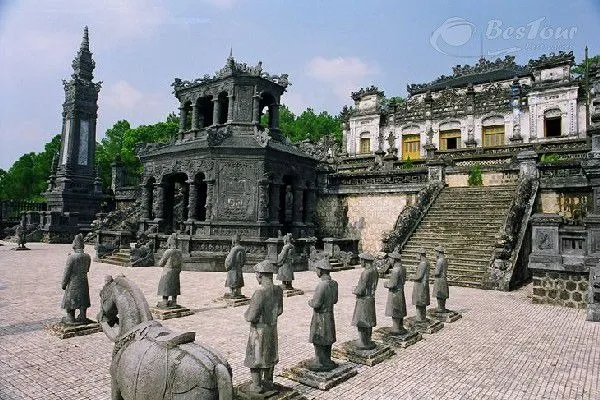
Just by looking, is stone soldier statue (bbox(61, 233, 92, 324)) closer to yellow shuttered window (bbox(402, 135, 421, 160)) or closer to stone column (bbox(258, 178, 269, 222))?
stone column (bbox(258, 178, 269, 222))

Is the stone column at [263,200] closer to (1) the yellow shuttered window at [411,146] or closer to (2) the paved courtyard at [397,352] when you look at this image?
(2) the paved courtyard at [397,352]

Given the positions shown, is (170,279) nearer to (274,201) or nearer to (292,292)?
(292,292)

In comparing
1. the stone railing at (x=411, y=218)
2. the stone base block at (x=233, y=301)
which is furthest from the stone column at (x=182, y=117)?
the stone base block at (x=233, y=301)

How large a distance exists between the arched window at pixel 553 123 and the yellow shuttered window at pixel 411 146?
32.1 ft

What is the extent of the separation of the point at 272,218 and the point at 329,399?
14329 mm

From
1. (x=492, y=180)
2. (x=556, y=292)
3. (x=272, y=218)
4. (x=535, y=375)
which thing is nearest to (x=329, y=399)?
(x=535, y=375)

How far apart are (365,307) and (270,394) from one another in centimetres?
230

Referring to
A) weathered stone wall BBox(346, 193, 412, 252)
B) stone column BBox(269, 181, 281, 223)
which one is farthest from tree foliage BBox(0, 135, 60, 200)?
weathered stone wall BBox(346, 193, 412, 252)

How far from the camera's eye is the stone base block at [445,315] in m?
9.34

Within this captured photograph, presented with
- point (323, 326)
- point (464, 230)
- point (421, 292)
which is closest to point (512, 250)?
point (464, 230)

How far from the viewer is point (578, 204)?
1692 cm

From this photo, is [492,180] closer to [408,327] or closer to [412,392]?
[408,327]

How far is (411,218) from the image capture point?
61.2 ft

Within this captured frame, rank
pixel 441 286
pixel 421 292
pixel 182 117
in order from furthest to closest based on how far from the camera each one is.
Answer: pixel 182 117, pixel 441 286, pixel 421 292
